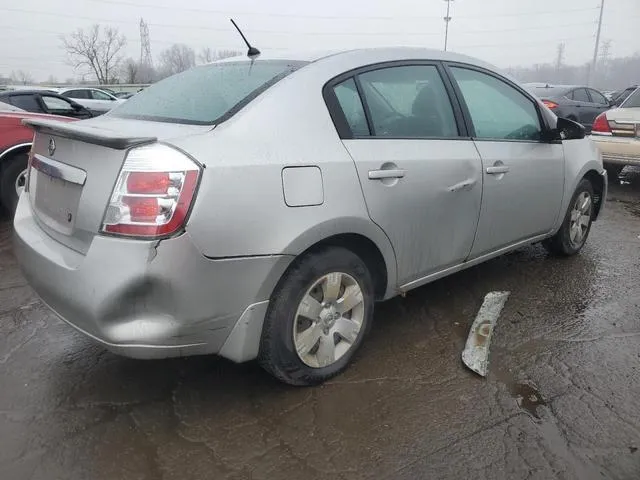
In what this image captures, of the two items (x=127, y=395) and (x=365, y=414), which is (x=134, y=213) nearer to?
(x=127, y=395)

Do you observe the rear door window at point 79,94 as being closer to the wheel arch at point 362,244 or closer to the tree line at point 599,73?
the wheel arch at point 362,244

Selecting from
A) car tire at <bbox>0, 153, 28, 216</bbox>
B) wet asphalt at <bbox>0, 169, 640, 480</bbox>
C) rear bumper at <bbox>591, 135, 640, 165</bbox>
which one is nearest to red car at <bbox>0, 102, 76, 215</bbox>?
car tire at <bbox>0, 153, 28, 216</bbox>

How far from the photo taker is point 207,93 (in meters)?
2.64

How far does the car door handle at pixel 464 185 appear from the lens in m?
2.94

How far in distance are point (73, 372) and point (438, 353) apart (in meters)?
1.95

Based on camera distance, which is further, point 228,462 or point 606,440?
point 606,440

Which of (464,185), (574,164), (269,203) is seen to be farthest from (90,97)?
(269,203)

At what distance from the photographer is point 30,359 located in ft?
9.29

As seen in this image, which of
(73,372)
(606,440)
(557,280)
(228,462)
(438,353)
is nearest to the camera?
(228,462)

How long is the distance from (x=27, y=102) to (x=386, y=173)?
8.90 m

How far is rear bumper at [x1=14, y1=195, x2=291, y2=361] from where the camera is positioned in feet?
6.36

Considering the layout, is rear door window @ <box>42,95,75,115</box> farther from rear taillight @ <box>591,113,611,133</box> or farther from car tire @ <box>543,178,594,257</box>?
rear taillight @ <box>591,113,611,133</box>

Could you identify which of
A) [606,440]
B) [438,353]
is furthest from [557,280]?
[606,440]

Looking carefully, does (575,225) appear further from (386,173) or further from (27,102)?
(27,102)
